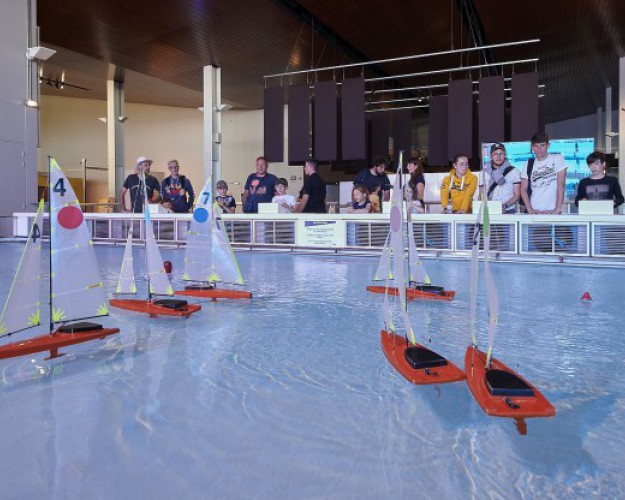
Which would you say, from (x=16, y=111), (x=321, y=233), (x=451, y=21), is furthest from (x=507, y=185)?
(x=16, y=111)

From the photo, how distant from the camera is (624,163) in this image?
12711 millimetres

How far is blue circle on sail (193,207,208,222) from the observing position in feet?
14.0

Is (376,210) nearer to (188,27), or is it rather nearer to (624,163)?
(188,27)

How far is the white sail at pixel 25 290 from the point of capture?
2482 millimetres

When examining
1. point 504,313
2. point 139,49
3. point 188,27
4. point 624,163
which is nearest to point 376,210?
point 504,313

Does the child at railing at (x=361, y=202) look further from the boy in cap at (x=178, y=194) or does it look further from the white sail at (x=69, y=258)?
the white sail at (x=69, y=258)

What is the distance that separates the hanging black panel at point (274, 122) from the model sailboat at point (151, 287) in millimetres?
9883

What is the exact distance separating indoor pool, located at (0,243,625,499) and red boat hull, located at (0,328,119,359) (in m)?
0.07

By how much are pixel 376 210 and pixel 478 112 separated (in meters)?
5.34

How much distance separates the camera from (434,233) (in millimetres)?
7793

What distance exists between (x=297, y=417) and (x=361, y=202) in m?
6.79

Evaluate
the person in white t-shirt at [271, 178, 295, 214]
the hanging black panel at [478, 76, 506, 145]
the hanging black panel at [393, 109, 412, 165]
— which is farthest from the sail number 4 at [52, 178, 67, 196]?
the hanging black panel at [393, 109, 412, 165]

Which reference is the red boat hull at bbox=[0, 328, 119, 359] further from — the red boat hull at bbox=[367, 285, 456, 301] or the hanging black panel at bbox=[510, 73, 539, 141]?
the hanging black panel at bbox=[510, 73, 539, 141]

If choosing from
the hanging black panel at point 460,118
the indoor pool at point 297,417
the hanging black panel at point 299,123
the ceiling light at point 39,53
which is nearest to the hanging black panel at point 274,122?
the hanging black panel at point 299,123
